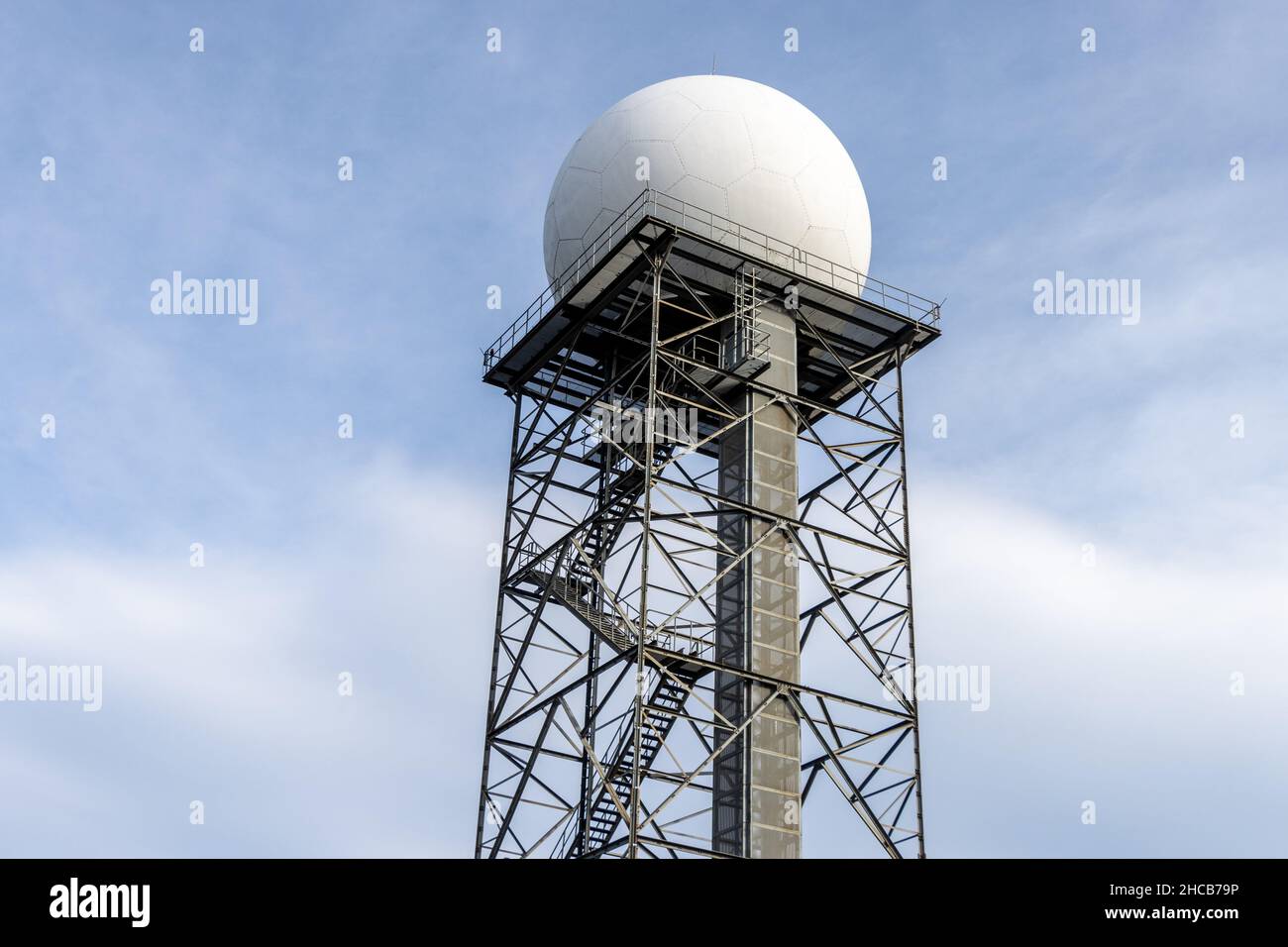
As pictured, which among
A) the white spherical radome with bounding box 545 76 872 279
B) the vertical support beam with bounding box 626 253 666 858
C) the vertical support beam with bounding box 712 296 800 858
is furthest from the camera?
the white spherical radome with bounding box 545 76 872 279

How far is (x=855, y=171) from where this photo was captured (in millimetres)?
36656

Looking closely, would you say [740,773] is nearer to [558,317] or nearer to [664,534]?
[664,534]

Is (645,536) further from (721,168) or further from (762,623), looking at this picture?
(721,168)

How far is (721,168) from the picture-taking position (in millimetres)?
34062

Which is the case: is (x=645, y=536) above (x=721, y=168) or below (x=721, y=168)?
below

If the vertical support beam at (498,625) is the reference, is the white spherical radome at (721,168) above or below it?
Answer: above

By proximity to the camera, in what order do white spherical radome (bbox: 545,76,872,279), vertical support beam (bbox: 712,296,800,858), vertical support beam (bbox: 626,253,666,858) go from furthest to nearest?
white spherical radome (bbox: 545,76,872,279), vertical support beam (bbox: 712,296,800,858), vertical support beam (bbox: 626,253,666,858)

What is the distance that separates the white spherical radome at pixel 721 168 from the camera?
3406 centimetres

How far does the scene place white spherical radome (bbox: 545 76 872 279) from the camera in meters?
34.1

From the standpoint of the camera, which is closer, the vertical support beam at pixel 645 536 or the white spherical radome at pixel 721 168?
A: the vertical support beam at pixel 645 536

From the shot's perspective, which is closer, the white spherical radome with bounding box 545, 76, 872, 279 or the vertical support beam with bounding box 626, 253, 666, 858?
the vertical support beam with bounding box 626, 253, 666, 858
